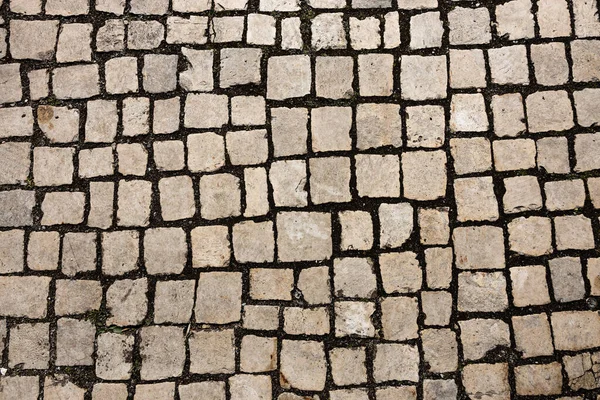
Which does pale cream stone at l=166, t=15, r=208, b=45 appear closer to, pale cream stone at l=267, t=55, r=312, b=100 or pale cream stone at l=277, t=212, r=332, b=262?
pale cream stone at l=267, t=55, r=312, b=100

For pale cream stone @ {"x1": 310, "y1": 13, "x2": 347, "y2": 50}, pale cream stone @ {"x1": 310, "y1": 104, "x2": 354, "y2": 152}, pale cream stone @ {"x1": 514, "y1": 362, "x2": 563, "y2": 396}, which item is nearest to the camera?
pale cream stone @ {"x1": 514, "y1": 362, "x2": 563, "y2": 396}

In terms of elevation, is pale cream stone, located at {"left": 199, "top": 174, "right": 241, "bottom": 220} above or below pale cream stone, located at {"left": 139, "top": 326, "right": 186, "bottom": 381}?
above

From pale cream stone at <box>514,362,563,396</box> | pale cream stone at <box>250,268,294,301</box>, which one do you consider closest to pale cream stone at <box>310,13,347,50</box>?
pale cream stone at <box>250,268,294,301</box>

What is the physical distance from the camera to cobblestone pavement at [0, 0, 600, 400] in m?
4.05

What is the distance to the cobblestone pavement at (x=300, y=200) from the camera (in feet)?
13.3

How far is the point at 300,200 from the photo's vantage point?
4176 millimetres

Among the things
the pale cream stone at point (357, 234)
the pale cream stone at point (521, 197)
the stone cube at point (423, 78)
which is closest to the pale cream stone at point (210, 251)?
the pale cream stone at point (357, 234)

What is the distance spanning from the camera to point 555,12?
4.34 meters

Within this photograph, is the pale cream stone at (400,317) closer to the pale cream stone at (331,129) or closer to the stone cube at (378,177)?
the stone cube at (378,177)

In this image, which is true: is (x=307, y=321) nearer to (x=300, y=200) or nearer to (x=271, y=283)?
(x=271, y=283)

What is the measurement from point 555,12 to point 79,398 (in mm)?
4741

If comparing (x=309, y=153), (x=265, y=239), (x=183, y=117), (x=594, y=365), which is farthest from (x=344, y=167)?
(x=594, y=365)

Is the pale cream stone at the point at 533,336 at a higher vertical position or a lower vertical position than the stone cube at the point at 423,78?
lower

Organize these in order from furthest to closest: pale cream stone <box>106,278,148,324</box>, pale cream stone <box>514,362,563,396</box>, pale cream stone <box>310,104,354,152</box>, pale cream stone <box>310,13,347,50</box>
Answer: pale cream stone <box>310,13,347,50</box> < pale cream stone <box>310,104,354,152</box> < pale cream stone <box>106,278,148,324</box> < pale cream stone <box>514,362,563,396</box>
